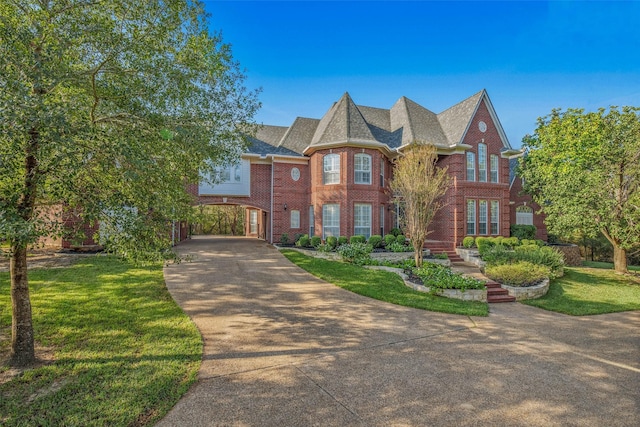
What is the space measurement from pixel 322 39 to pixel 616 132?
13.7 meters

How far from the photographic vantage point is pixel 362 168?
17.0 metres

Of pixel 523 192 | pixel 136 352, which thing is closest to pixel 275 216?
pixel 136 352

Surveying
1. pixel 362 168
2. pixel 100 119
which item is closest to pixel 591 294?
pixel 362 168

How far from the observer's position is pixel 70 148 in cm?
364

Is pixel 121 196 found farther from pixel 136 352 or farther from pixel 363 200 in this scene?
pixel 363 200

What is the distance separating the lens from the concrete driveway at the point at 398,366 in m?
3.54

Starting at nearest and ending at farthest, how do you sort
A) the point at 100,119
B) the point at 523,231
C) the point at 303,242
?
the point at 100,119 → the point at 303,242 → the point at 523,231

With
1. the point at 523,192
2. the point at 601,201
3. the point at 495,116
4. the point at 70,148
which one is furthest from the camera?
the point at 523,192

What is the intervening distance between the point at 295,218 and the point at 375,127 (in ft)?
25.7

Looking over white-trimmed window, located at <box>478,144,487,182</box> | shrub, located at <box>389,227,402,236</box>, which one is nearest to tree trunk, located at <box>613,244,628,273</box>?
white-trimmed window, located at <box>478,144,487,182</box>

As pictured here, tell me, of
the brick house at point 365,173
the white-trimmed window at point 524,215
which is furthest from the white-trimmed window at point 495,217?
the white-trimmed window at point 524,215

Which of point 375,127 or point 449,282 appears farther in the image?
point 375,127

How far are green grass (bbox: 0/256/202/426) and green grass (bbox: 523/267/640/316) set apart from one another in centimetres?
990

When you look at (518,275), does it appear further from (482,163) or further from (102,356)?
(102,356)
